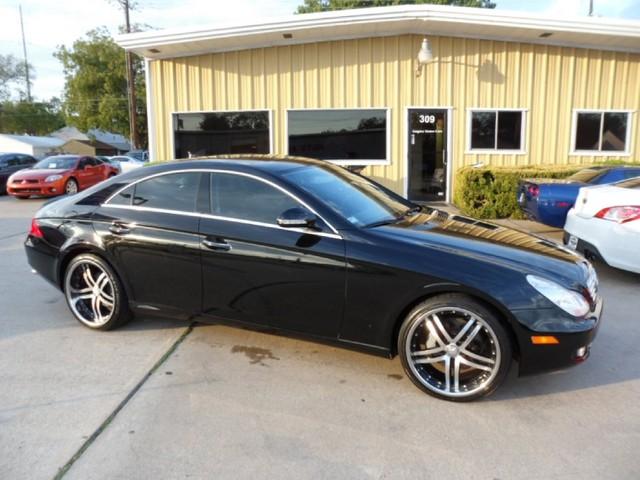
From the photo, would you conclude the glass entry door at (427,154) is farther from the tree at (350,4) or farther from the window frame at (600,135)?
the tree at (350,4)

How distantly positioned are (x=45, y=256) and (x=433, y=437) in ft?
12.4

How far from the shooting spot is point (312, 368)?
12.3 feet

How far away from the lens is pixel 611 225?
564 centimetres

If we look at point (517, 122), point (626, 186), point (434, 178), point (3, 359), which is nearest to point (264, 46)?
point (434, 178)

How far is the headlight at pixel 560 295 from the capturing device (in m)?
3.15

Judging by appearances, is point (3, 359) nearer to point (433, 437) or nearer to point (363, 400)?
point (363, 400)

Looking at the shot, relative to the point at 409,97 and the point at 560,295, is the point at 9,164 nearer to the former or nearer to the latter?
the point at 409,97

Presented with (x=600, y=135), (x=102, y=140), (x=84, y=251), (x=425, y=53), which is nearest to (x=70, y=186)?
(x=425, y=53)

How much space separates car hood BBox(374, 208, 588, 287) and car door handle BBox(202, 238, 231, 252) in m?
1.13

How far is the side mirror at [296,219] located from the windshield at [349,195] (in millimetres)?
206

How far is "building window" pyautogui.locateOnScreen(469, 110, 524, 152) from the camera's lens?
12.0m

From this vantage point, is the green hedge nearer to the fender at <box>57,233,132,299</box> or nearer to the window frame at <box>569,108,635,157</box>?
the window frame at <box>569,108,635,157</box>

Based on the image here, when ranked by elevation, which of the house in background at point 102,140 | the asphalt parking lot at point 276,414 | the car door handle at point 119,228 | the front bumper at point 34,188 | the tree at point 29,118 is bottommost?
the asphalt parking lot at point 276,414

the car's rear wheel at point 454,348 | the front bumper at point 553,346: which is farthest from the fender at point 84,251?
the front bumper at point 553,346
